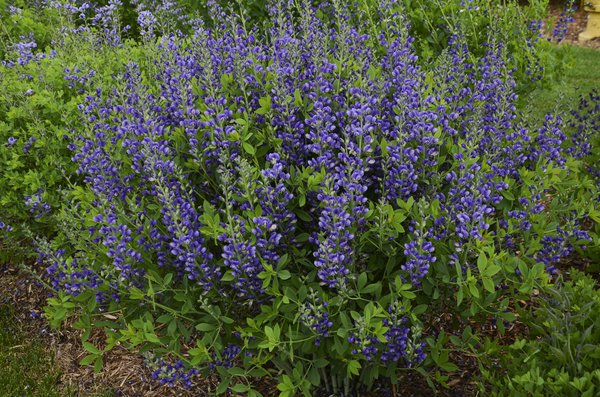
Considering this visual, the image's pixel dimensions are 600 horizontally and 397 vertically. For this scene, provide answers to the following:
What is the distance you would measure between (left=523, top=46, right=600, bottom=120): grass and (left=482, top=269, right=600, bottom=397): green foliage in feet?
10.7

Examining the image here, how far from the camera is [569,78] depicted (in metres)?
8.83

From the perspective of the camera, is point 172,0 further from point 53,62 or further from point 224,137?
point 224,137

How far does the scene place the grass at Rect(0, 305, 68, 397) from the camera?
4062 millimetres

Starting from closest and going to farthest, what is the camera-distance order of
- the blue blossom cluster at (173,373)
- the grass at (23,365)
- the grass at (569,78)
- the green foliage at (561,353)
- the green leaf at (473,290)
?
the green foliage at (561,353)
the green leaf at (473,290)
the blue blossom cluster at (173,373)
the grass at (23,365)
the grass at (569,78)

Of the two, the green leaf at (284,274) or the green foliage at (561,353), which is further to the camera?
the green leaf at (284,274)

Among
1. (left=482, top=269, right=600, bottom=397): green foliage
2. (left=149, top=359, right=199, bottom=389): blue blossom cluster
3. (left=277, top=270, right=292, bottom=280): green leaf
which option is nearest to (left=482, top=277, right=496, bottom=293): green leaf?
(left=482, top=269, right=600, bottom=397): green foliage

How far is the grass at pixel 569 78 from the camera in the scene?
18.8 ft

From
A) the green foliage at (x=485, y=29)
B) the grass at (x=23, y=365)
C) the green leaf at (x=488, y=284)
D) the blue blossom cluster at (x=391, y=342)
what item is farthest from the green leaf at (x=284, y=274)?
the green foliage at (x=485, y=29)

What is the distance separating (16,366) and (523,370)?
342cm

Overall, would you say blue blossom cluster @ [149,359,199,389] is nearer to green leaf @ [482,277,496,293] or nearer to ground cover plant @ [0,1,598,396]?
ground cover plant @ [0,1,598,396]

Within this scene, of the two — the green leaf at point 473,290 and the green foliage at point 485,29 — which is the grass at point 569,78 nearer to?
the green foliage at point 485,29

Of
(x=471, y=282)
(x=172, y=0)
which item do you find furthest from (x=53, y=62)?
(x=471, y=282)

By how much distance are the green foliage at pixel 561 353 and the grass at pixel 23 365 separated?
2.94 metres

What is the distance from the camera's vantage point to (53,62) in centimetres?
521
